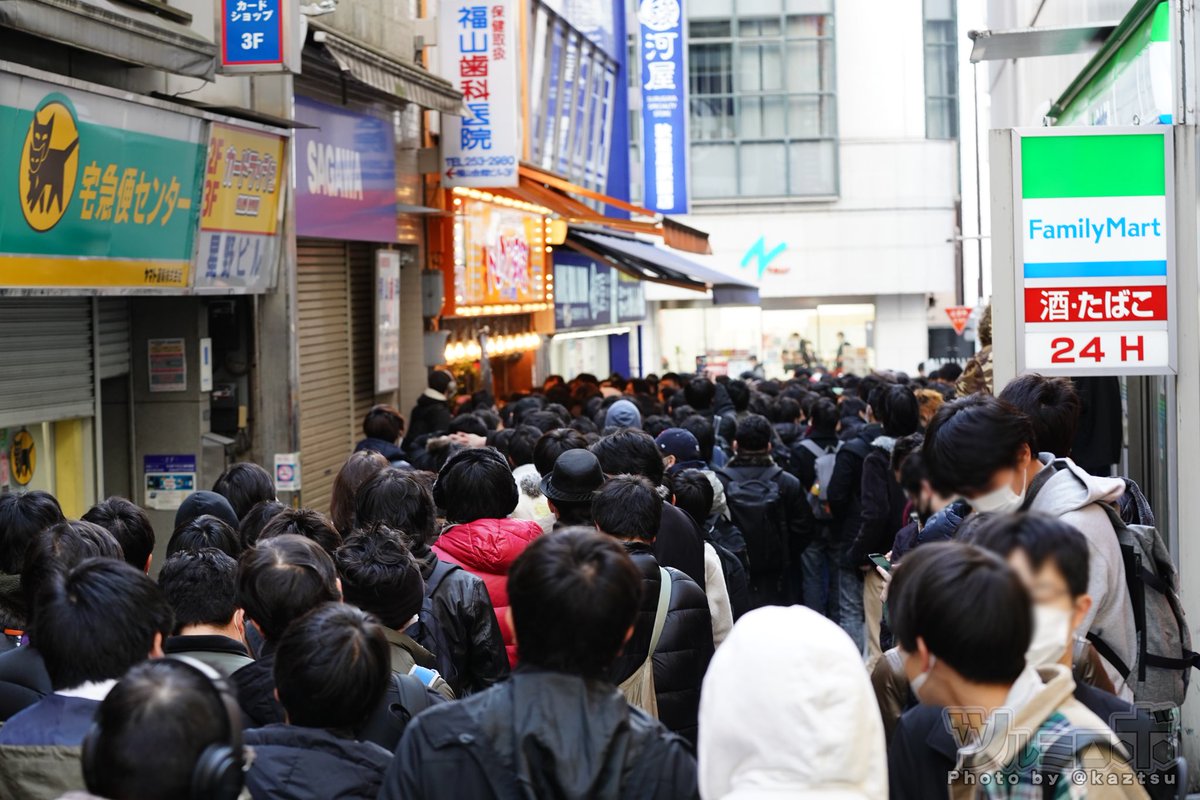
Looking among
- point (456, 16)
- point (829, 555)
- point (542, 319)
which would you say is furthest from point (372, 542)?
Answer: point (542, 319)

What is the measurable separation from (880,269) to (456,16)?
2823 centimetres

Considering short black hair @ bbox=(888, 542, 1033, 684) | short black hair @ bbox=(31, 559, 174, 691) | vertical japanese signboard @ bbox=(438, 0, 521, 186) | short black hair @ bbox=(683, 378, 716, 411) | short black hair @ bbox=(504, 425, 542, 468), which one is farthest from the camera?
vertical japanese signboard @ bbox=(438, 0, 521, 186)

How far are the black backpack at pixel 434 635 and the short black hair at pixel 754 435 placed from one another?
4.58 metres

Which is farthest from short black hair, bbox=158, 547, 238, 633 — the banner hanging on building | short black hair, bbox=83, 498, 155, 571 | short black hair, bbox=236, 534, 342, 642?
the banner hanging on building

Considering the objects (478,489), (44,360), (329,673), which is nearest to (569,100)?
(44,360)

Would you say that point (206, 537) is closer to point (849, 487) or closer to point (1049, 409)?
point (1049, 409)

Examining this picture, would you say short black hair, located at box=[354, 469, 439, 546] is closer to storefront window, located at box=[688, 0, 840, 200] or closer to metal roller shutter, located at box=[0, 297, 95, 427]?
metal roller shutter, located at box=[0, 297, 95, 427]

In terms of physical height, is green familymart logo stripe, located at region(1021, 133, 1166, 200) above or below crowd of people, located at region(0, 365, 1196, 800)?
above

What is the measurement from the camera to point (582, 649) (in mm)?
3133

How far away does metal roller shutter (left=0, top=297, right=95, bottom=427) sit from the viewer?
28.6 ft

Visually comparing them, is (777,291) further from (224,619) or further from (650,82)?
(224,619)

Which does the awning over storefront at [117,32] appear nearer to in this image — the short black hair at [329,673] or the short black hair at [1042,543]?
the short black hair at [329,673]

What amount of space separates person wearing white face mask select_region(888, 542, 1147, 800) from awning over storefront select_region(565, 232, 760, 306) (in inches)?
726

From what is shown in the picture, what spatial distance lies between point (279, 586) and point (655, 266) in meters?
17.7
